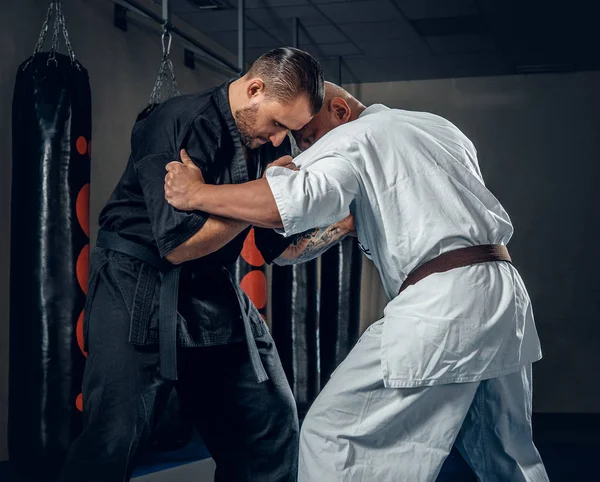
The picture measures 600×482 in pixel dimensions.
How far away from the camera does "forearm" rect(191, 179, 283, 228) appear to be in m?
1.83

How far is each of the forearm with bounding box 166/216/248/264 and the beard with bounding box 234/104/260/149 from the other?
34cm

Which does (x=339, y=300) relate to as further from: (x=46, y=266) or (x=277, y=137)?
(x=277, y=137)

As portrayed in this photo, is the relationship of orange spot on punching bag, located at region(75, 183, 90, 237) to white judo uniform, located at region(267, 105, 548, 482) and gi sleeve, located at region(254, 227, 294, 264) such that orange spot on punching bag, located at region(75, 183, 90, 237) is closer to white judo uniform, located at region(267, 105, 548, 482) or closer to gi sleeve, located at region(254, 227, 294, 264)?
gi sleeve, located at region(254, 227, 294, 264)

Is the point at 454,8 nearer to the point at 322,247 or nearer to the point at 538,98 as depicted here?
the point at 538,98

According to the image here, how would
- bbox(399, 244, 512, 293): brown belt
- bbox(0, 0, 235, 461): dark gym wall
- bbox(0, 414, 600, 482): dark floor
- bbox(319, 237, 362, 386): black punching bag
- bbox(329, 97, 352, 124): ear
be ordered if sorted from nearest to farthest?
bbox(399, 244, 512, 293): brown belt, bbox(329, 97, 352, 124): ear, bbox(0, 0, 235, 461): dark gym wall, bbox(0, 414, 600, 482): dark floor, bbox(319, 237, 362, 386): black punching bag

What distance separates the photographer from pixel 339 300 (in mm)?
6520

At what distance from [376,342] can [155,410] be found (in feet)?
2.08

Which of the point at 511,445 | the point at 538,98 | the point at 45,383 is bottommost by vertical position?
the point at 45,383

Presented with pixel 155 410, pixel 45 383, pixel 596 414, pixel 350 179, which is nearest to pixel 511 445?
pixel 350 179

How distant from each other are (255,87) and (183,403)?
36.7 inches

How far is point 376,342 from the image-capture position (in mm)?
1900

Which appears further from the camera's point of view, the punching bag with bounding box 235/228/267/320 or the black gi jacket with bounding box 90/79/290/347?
the punching bag with bounding box 235/228/267/320

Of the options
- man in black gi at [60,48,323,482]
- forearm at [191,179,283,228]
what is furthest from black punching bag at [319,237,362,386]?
forearm at [191,179,283,228]

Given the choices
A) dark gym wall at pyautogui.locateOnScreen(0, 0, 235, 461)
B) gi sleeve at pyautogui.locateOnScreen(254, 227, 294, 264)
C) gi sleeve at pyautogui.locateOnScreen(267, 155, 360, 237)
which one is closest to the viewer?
gi sleeve at pyautogui.locateOnScreen(267, 155, 360, 237)
